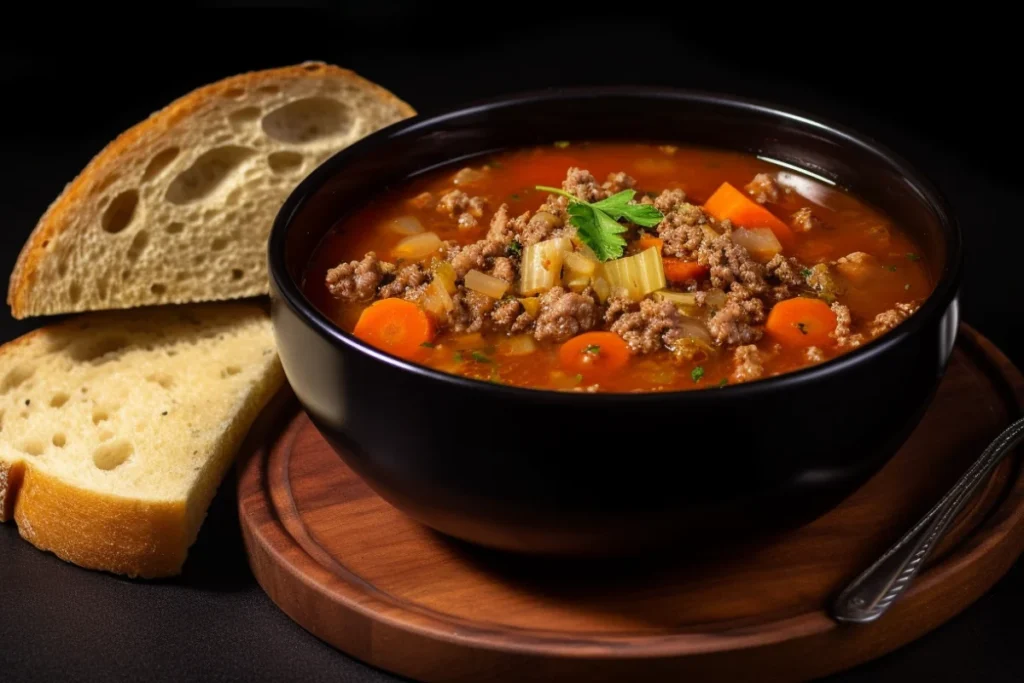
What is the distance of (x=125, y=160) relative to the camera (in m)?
4.67

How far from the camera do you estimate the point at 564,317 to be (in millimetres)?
3318

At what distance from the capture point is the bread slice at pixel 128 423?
3678 mm

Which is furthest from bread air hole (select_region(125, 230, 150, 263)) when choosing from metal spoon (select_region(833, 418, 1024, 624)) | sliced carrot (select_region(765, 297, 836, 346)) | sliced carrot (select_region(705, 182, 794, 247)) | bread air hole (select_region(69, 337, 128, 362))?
metal spoon (select_region(833, 418, 1024, 624))

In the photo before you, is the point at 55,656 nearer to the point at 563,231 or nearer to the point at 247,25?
the point at 563,231

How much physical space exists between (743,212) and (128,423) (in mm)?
2011

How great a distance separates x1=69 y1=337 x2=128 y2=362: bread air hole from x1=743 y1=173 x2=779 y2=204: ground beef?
224 centimetres

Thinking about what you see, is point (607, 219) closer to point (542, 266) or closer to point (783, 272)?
point (542, 266)

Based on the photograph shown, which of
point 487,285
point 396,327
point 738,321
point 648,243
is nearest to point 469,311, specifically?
point 487,285

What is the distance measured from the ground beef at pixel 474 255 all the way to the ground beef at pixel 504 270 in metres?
0.04

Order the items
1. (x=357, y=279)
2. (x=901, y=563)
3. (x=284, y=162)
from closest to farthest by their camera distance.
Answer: (x=901, y=563) → (x=357, y=279) → (x=284, y=162)

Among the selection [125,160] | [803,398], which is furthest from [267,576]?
[125,160]

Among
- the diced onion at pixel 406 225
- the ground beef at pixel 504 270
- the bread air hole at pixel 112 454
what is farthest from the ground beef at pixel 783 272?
the bread air hole at pixel 112 454

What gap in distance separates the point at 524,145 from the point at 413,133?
1.46ft

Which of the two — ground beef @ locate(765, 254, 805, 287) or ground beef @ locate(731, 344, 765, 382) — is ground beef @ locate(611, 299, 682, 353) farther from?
ground beef @ locate(765, 254, 805, 287)
